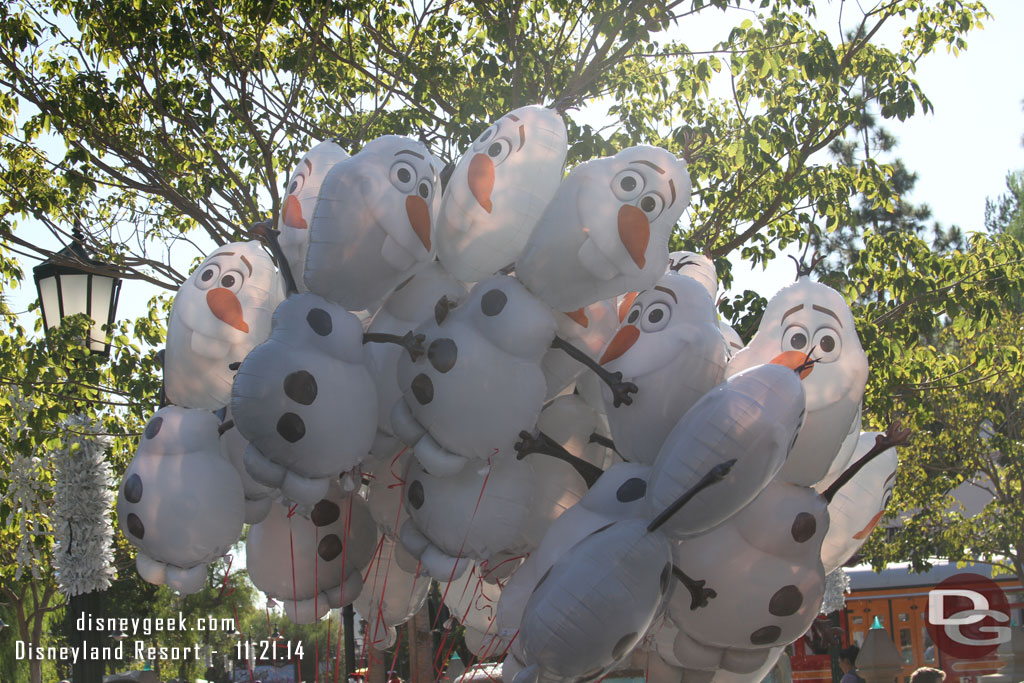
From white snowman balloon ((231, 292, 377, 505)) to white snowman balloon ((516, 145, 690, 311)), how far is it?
688 millimetres

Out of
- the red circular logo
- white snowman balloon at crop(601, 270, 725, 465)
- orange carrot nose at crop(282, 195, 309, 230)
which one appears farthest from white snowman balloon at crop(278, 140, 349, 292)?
the red circular logo

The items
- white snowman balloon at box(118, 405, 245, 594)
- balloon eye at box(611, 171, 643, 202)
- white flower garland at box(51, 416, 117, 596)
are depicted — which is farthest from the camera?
white flower garland at box(51, 416, 117, 596)

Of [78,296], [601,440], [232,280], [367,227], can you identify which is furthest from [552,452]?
[78,296]

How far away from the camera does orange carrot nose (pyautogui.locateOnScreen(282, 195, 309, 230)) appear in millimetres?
3768

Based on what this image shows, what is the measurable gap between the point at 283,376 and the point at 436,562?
923mm

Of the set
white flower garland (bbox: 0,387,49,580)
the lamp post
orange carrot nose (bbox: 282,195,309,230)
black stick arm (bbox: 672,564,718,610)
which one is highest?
the lamp post

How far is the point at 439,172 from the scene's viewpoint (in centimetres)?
358

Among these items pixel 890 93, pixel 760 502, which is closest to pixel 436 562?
pixel 760 502

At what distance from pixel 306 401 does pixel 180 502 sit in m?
0.81

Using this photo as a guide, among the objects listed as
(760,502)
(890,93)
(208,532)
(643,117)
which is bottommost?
(760,502)

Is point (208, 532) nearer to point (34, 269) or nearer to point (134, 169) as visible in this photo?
point (34, 269)

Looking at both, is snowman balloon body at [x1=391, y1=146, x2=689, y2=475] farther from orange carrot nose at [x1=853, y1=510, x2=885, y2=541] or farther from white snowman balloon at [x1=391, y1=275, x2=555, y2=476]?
orange carrot nose at [x1=853, y1=510, x2=885, y2=541]

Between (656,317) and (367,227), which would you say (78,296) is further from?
(656,317)

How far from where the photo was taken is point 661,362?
3.16 metres
